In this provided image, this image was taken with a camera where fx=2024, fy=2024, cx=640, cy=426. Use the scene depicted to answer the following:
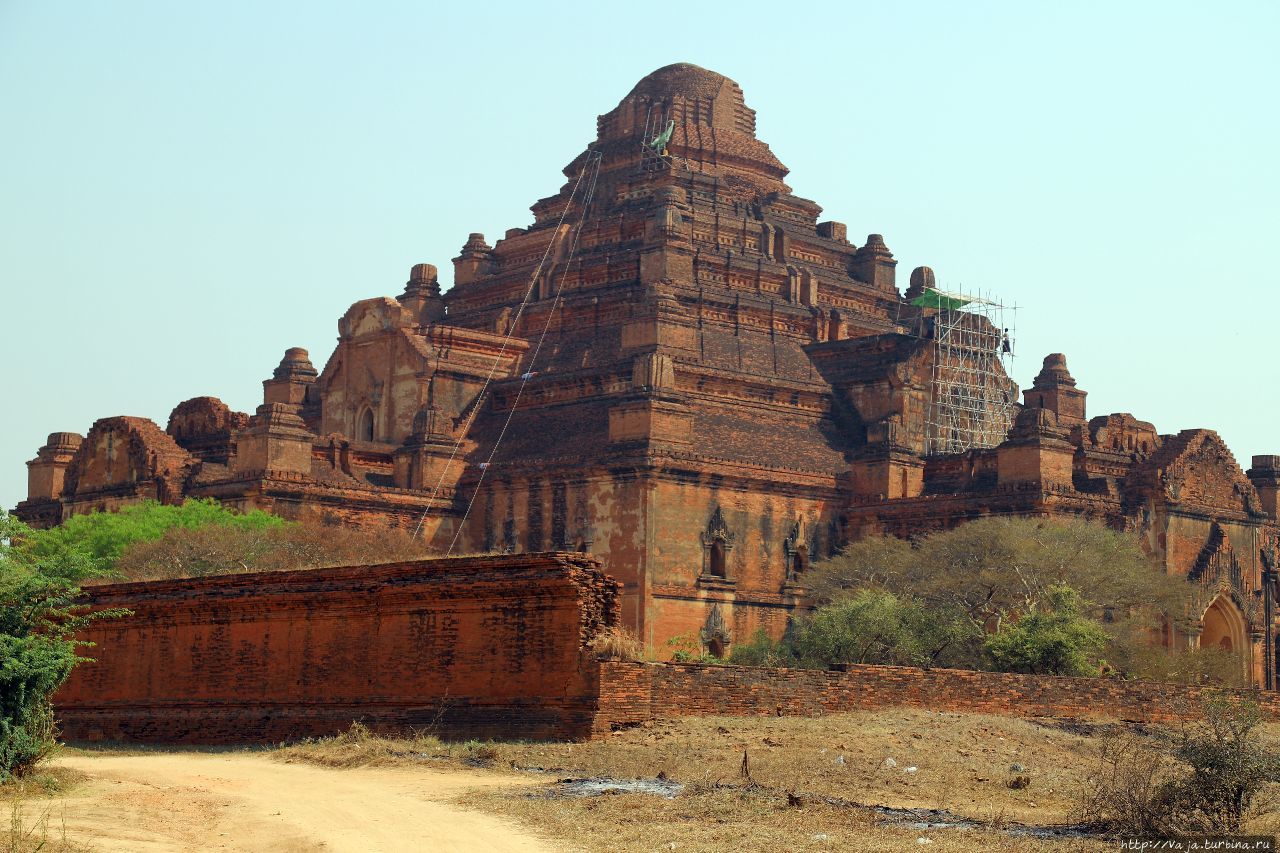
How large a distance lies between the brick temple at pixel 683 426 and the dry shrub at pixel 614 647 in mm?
19593

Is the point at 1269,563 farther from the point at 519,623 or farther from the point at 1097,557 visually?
the point at 519,623

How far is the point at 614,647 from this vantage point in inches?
927

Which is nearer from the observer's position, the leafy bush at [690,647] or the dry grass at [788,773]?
the dry grass at [788,773]

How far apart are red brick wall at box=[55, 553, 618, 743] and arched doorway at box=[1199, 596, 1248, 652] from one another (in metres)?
25.5

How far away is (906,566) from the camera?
41.5m

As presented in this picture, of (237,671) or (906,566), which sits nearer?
(237,671)

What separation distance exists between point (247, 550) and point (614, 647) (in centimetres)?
1900

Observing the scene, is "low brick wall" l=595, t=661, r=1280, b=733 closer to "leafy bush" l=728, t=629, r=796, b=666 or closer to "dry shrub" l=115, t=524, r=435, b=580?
"leafy bush" l=728, t=629, r=796, b=666

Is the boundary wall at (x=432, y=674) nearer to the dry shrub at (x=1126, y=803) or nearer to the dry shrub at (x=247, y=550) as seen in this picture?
the dry shrub at (x=1126, y=803)

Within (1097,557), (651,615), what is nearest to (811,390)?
(651,615)

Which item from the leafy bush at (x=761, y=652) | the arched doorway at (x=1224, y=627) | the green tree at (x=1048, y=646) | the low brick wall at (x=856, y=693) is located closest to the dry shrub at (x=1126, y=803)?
the low brick wall at (x=856, y=693)

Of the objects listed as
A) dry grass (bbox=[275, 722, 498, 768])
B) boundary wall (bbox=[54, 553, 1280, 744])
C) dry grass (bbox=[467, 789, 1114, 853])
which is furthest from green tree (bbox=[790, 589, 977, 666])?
dry grass (bbox=[467, 789, 1114, 853])

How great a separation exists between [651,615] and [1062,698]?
1585 cm

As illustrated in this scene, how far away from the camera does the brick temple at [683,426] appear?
45.4 meters
